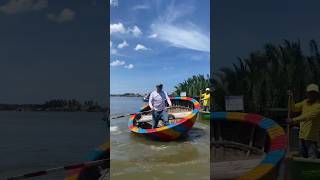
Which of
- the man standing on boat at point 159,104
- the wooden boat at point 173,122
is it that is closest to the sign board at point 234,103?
the wooden boat at point 173,122

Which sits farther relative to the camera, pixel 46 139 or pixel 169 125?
pixel 169 125

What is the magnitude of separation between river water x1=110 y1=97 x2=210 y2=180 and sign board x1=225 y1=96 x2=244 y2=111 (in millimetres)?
869

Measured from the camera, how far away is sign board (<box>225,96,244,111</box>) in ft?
11.4

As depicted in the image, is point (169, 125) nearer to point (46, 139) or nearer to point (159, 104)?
point (159, 104)

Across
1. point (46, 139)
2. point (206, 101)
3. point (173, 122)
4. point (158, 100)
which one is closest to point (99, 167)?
point (46, 139)

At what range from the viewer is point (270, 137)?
11.2ft

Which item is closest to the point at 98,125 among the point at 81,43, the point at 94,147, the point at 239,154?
the point at 94,147

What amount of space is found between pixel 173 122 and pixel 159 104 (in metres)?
0.42

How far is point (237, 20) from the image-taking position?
336 cm

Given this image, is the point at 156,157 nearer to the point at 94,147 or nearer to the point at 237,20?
the point at 94,147

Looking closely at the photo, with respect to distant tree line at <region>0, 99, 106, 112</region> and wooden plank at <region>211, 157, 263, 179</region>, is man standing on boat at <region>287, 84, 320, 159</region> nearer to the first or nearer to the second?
wooden plank at <region>211, 157, 263, 179</region>

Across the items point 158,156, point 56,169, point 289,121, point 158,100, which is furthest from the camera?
point 158,100

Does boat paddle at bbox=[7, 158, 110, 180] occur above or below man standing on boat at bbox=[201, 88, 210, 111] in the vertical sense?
below

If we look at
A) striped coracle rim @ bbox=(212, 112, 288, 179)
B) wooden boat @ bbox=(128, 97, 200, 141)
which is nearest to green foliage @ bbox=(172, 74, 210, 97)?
wooden boat @ bbox=(128, 97, 200, 141)
